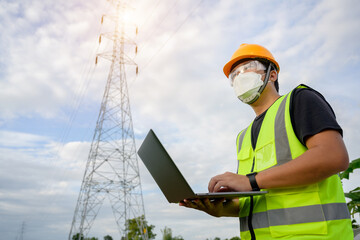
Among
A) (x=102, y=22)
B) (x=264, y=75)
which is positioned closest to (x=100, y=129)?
(x=102, y=22)

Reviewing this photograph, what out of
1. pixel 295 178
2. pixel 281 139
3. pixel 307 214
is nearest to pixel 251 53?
pixel 281 139

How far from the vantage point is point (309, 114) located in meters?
1.68

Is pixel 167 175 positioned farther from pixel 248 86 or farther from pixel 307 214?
pixel 248 86

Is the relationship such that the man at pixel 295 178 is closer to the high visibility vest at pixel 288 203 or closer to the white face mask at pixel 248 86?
the high visibility vest at pixel 288 203

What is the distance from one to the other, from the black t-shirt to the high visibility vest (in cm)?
4

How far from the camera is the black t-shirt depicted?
1.62 meters

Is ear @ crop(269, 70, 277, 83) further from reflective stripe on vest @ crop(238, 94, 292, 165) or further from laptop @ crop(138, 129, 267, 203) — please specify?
laptop @ crop(138, 129, 267, 203)

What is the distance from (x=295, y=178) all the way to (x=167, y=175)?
2.44 feet

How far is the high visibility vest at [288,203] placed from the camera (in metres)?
1.63

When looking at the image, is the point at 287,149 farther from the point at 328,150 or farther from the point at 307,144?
the point at 328,150

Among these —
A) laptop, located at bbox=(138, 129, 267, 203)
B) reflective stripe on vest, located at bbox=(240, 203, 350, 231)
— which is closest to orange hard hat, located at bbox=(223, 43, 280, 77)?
laptop, located at bbox=(138, 129, 267, 203)

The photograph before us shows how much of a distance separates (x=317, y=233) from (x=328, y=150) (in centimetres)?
45

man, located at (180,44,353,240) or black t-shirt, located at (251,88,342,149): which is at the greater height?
black t-shirt, located at (251,88,342,149)

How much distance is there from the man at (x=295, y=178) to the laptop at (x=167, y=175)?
7 cm
